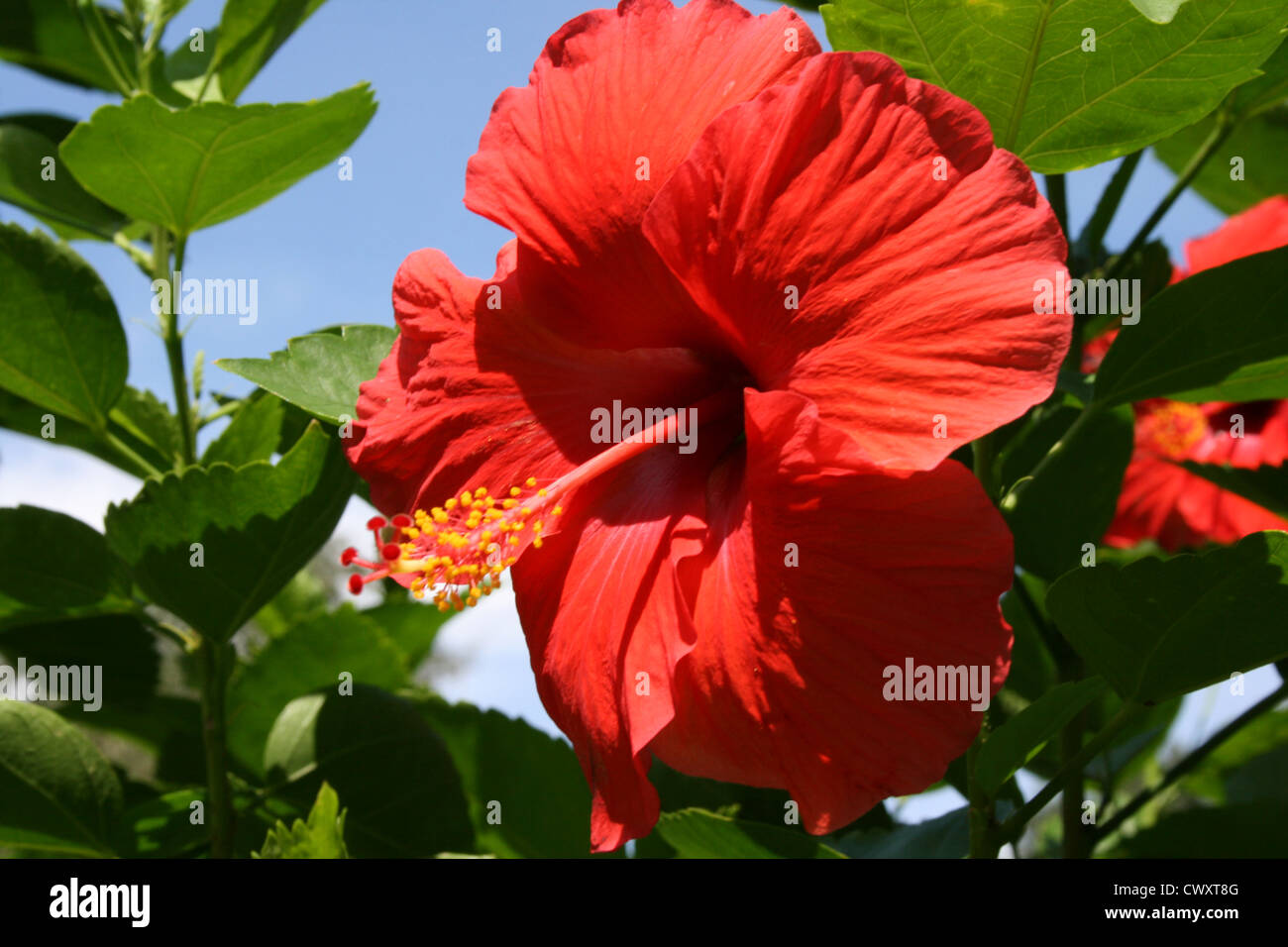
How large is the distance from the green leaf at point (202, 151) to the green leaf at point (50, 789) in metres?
0.66

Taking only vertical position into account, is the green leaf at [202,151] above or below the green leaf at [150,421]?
above

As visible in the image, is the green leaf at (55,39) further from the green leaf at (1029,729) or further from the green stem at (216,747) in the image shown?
the green leaf at (1029,729)

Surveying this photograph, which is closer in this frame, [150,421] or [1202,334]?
[1202,334]

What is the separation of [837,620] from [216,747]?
859 mm

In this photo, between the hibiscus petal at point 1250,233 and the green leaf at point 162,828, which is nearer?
the green leaf at point 162,828

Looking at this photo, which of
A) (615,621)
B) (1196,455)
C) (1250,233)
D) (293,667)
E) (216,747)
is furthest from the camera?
(1196,455)

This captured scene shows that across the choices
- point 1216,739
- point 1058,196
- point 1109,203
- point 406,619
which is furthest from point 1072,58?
point 406,619

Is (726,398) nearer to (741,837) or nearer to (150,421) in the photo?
(741,837)

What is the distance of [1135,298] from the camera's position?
4.20ft

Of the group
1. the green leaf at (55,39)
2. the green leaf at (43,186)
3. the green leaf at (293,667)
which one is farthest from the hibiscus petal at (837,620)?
the green leaf at (55,39)

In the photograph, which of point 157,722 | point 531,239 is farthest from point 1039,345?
point 157,722

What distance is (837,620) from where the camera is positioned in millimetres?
842

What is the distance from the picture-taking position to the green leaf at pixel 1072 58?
963 mm
